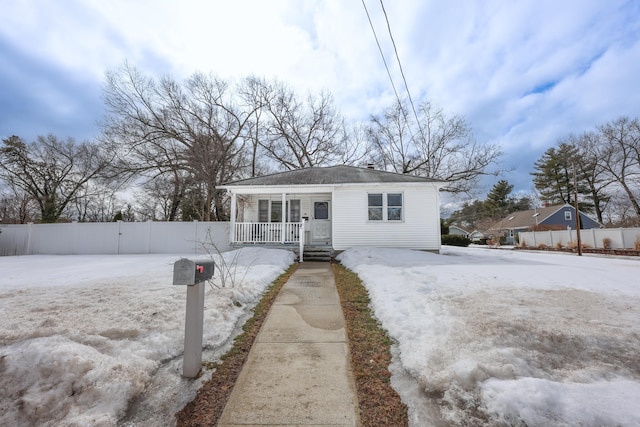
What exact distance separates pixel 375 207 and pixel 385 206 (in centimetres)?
44

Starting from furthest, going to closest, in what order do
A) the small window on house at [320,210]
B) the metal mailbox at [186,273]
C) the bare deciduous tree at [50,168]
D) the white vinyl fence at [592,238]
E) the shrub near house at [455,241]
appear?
the shrub near house at [455,241] → the bare deciduous tree at [50,168] → the white vinyl fence at [592,238] → the small window on house at [320,210] → the metal mailbox at [186,273]

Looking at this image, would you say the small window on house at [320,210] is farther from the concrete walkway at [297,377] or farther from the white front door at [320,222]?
the concrete walkway at [297,377]

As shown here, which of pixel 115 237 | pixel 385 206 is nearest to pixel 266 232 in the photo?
pixel 385 206

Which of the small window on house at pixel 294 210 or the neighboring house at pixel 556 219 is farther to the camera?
the neighboring house at pixel 556 219

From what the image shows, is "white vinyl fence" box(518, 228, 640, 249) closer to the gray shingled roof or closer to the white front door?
the gray shingled roof

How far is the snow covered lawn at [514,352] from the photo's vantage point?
197cm

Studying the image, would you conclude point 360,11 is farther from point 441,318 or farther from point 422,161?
point 422,161

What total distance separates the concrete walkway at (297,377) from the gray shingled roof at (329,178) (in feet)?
28.7

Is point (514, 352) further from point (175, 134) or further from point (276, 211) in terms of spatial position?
point (175, 134)

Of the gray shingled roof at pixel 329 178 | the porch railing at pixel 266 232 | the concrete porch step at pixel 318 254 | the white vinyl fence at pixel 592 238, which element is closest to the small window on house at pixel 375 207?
the gray shingled roof at pixel 329 178

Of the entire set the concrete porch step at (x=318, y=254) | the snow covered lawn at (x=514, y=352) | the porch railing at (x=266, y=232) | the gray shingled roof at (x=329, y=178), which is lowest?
the snow covered lawn at (x=514, y=352)

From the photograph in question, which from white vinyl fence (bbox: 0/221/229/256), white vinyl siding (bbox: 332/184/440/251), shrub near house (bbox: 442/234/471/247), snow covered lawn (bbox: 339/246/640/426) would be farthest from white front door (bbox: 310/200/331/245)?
shrub near house (bbox: 442/234/471/247)

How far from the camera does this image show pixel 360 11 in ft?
18.5

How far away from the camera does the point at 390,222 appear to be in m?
12.3
